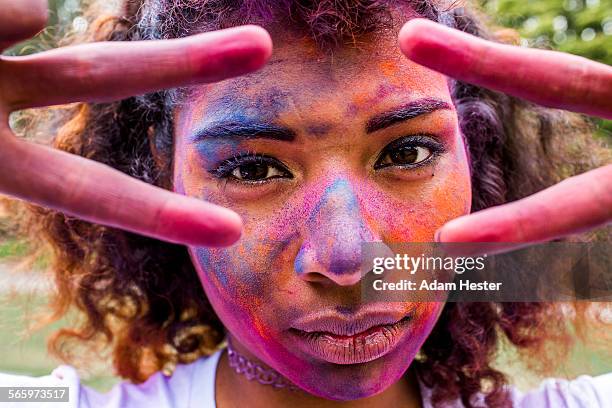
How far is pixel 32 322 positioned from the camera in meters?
1.98

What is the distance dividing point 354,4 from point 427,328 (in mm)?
648

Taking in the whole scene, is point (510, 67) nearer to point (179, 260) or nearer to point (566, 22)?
point (179, 260)

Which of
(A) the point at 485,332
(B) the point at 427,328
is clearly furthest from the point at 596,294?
(B) the point at 427,328

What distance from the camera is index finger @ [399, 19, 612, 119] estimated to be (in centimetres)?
94

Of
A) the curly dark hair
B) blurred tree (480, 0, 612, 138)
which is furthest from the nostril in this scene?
blurred tree (480, 0, 612, 138)

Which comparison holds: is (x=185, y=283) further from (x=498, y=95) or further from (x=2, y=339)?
(x=498, y=95)

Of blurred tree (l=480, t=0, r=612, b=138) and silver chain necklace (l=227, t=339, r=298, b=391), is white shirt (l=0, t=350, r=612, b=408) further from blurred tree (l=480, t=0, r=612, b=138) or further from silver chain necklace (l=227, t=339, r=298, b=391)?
blurred tree (l=480, t=0, r=612, b=138)

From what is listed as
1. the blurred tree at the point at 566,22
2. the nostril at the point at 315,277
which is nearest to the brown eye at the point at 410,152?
the nostril at the point at 315,277

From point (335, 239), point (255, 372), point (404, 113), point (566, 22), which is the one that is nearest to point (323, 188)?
point (335, 239)

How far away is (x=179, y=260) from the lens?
1862 millimetres

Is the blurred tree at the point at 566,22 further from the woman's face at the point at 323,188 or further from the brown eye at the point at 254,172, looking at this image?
the brown eye at the point at 254,172

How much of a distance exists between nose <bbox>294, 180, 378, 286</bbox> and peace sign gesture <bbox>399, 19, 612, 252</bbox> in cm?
25

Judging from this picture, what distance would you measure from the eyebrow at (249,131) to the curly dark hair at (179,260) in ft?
1.13

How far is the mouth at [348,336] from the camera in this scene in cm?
124
